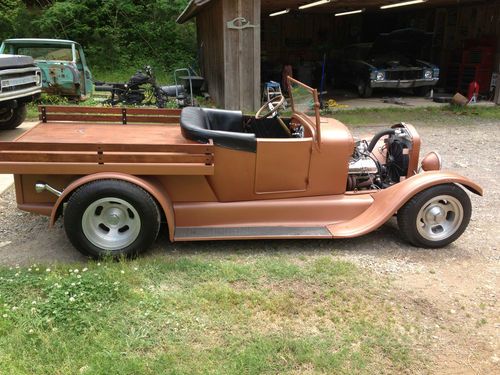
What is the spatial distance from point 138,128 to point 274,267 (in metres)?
2.21

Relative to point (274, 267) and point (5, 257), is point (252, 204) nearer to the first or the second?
point (274, 267)

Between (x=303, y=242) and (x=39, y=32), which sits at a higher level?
(x=39, y=32)

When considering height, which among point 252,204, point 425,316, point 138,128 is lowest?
point 425,316

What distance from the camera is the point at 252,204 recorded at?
4266 mm

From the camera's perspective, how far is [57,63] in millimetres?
11125

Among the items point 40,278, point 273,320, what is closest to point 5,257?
point 40,278

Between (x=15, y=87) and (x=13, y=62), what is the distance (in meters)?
0.42

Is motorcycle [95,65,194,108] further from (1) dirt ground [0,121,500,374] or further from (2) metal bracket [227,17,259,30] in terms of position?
(1) dirt ground [0,121,500,374]

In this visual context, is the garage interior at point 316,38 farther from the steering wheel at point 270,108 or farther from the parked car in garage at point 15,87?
the steering wheel at point 270,108

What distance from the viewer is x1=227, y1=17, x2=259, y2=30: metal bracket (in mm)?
10500

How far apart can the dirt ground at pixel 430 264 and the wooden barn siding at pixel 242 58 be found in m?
6.20

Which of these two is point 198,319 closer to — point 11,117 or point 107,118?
point 107,118

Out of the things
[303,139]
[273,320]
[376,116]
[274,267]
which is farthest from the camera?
[376,116]

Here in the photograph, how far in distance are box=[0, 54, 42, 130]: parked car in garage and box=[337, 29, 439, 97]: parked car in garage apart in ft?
29.4
